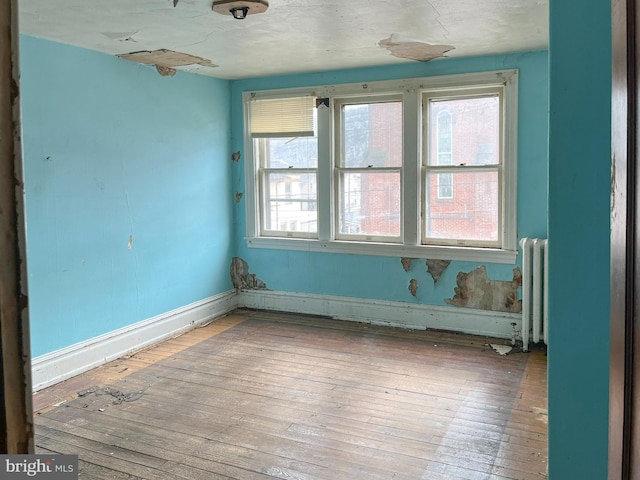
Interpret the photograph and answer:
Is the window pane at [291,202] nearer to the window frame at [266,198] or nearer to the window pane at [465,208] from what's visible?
the window frame at [266,198]

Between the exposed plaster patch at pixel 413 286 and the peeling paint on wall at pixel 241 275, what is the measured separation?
67.9 inches

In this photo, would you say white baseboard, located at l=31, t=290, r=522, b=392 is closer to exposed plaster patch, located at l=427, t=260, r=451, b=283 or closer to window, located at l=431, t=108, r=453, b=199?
exposed plaster patch, located at l=427, t=260, r=451, b=283

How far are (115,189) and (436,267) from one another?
283 centimetres

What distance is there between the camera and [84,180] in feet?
13.3

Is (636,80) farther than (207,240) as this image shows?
No

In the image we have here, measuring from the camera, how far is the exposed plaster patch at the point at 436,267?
192 inches

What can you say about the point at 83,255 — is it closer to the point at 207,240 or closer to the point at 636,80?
the point at 207,240

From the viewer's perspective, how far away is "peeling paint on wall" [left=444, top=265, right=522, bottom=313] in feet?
15.2

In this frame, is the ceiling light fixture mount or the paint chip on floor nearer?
the ceiling light fixture mount

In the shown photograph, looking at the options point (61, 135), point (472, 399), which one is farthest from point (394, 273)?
point (61, 135)

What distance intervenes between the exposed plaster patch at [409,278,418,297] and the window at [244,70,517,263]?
25cm

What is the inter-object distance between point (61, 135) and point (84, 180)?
14.5 inches

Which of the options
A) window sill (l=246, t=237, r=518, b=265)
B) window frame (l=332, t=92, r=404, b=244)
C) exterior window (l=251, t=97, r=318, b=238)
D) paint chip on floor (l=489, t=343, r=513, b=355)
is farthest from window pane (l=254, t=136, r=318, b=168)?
paint chip on floor (l=489, t=343, r=513, b=355)

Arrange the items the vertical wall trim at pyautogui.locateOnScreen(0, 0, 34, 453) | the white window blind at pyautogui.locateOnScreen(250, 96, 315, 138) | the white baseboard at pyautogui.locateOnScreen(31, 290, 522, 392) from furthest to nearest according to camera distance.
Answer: the white window blind at pyautogui.locateOnScreen(250, 96, 315, 138), the white baseboard at pyautogui.locateOnScreen(31, 290, 522, 392), the vertical wall trim at pyautogui.locateOnScreen(0, 0, 34, 453)
